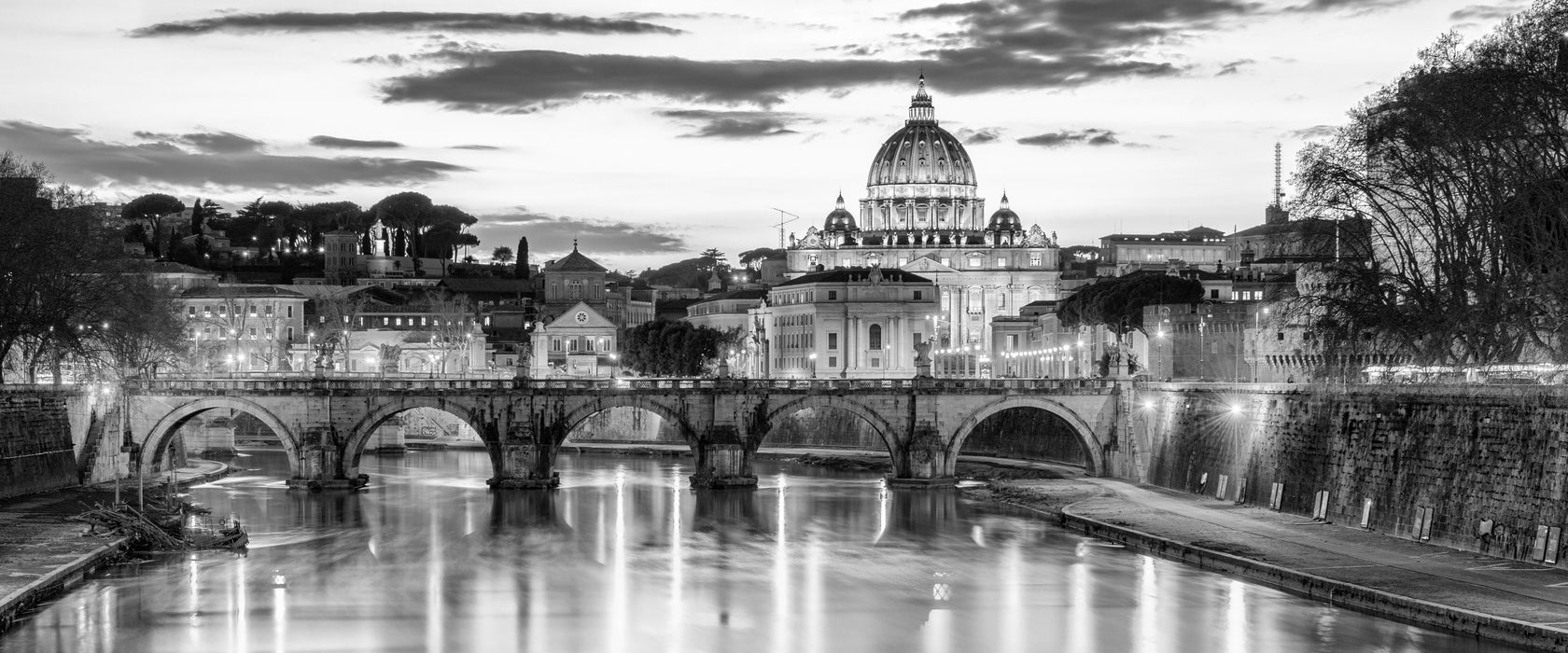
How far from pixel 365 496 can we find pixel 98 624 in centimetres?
3026

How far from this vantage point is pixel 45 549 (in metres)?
51.0

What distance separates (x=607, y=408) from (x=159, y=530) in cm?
2387

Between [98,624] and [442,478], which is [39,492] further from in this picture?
[98,624]

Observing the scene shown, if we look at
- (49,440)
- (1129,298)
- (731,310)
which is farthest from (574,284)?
(49,440)

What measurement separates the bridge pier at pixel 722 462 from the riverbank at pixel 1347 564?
1375 centimetres

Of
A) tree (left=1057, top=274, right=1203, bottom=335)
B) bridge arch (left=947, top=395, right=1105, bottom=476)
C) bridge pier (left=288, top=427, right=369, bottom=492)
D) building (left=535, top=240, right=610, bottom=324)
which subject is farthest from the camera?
building (left=535, top=240, right=610, bottom=324)

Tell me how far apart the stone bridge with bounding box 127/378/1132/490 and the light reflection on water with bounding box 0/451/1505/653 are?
359 cm

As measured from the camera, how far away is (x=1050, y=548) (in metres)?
57.2

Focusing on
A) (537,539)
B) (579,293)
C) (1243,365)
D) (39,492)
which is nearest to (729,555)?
(537,539)

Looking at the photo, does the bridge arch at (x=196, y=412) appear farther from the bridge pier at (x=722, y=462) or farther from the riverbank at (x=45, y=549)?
the bridge pier at (x=722, y=462)

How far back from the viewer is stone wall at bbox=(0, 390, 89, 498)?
6444 cm

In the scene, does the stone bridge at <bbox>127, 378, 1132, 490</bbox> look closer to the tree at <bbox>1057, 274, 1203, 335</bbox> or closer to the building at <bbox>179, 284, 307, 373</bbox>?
the tree at <bbox>1057, 274, 1203, 335</bbox>

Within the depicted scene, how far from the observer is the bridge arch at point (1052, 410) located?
77.2 meters

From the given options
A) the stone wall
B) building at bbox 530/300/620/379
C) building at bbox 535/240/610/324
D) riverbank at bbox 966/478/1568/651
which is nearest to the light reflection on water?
riverbank at bbox 966/478/1568/651
